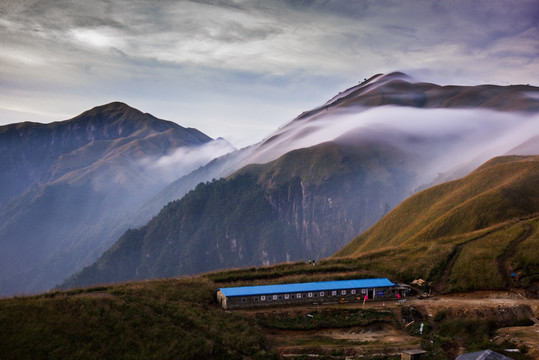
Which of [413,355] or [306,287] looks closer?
[413,355]

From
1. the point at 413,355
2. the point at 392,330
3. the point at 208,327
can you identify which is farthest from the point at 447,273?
the point at 208,327

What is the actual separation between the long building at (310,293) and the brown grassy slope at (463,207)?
22474 millimetres

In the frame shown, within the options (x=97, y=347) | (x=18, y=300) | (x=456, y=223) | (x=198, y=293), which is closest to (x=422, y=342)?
(x=198, y=293)

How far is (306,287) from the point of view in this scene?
4712 cm

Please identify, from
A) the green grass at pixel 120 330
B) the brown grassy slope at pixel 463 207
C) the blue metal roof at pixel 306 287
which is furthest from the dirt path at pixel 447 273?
the green grass at pixel 120 330

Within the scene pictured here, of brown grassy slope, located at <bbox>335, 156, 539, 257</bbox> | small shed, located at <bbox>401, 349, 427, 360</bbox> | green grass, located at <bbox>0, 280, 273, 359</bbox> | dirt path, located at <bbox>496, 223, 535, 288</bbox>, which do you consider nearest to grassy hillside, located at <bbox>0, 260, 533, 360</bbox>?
green grass, located at <bbox>0, 280, 273, 359</bbox>

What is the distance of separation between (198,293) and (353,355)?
57.6 feet

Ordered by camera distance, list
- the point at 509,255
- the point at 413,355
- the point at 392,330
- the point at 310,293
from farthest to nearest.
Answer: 1. the point at 509,255
2. the point at 310,293
3. the point at 392,330
4. the point at 413,355

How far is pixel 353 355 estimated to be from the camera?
35469 millimetres

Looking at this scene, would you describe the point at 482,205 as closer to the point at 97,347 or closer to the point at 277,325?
the point at 277,325

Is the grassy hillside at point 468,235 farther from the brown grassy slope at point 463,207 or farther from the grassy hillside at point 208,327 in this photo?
the grassy hillside at point 208,327

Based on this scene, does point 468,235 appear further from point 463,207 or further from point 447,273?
point 447,273

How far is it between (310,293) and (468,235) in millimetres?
31050

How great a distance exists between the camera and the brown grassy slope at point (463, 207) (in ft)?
233
